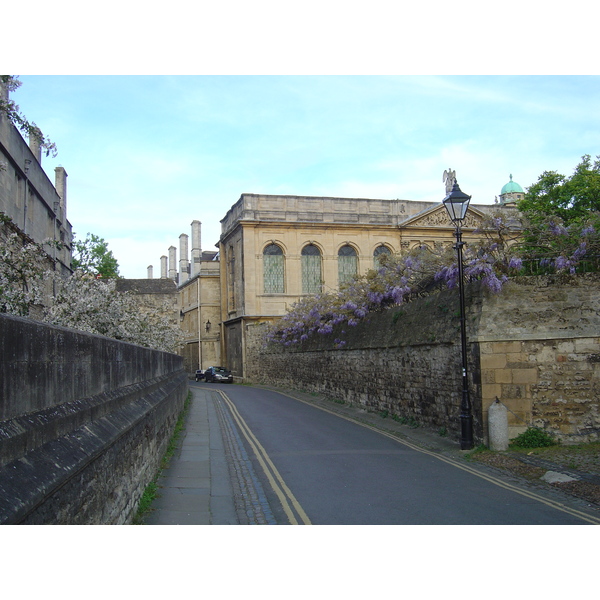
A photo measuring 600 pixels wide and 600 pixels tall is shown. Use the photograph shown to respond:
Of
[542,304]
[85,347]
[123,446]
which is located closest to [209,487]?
[123,446]

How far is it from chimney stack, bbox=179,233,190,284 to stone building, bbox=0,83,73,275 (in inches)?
1293

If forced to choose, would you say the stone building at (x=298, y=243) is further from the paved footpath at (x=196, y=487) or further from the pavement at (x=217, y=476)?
the paved footpath at (x=196, y=487)

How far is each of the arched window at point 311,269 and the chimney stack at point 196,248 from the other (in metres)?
16.1

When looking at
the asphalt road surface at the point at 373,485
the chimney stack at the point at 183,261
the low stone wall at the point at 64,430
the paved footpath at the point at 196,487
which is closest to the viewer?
the low stone wall at the point at 64,430

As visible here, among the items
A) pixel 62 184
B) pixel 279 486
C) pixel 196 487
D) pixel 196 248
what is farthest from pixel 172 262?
pixel 279 486

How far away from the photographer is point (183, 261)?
65.3m

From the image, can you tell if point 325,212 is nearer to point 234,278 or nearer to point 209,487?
point 234,278

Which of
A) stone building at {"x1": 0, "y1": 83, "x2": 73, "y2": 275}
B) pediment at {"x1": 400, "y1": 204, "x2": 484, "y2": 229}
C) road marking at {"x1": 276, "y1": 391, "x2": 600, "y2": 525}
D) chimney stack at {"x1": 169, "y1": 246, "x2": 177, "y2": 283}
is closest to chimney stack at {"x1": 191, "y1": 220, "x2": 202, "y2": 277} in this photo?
chimney stack at {"x1": 169, "y1": 246, "x2": 177, "y2": 283}

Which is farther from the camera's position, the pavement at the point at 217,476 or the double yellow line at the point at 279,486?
the pavement at the point at 217,476

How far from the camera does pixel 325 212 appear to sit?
44562mm

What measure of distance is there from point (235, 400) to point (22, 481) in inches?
888

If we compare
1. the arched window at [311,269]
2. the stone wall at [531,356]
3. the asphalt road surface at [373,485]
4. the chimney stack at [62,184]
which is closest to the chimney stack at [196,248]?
the arched window at [311,269]

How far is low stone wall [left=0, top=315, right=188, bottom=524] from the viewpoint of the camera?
350 cm

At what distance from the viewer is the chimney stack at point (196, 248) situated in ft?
192
